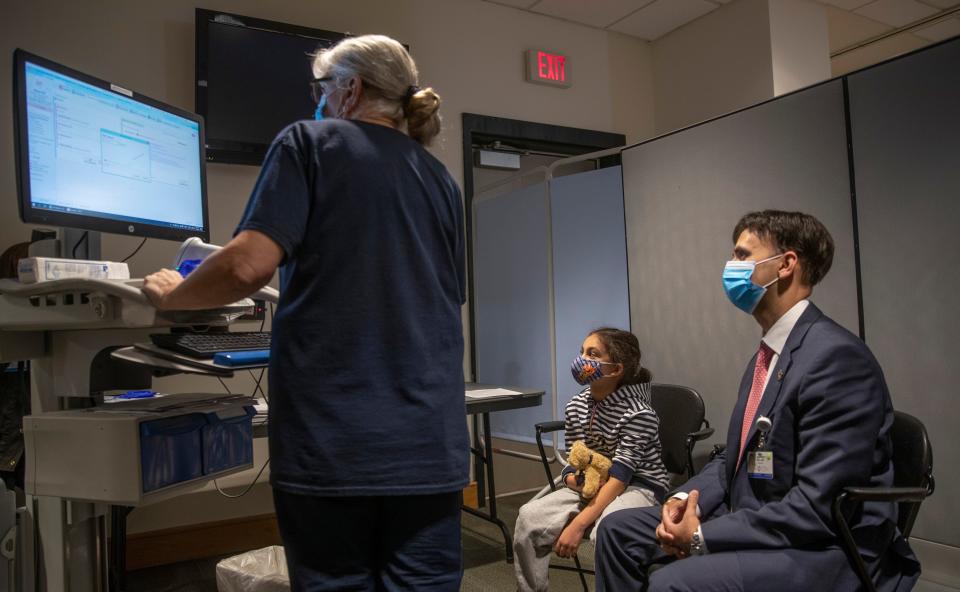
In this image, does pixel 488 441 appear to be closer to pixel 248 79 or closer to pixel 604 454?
pixel 604 454

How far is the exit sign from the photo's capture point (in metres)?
3.90

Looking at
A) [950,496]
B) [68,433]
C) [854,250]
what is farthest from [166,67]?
[950,496]

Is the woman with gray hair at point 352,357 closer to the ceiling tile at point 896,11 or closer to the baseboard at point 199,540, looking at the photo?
the baseboard at point 199,540

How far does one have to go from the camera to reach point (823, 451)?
134cm

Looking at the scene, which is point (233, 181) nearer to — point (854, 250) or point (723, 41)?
point (854, 250)

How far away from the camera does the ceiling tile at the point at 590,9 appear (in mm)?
3868

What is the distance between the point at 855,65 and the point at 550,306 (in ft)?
11.5

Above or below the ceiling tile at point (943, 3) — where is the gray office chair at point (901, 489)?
below

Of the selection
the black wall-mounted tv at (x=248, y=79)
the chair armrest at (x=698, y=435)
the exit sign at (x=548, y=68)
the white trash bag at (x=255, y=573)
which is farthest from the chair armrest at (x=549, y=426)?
the exit sign at (x=548, y=68)

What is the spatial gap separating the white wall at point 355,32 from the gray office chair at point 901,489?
1.37 m

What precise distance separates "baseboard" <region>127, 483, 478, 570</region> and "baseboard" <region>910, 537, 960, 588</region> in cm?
159

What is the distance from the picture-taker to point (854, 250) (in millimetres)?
2283

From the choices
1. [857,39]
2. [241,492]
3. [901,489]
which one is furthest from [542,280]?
[857,39]

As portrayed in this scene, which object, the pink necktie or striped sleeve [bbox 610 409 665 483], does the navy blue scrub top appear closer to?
the pink necktie
